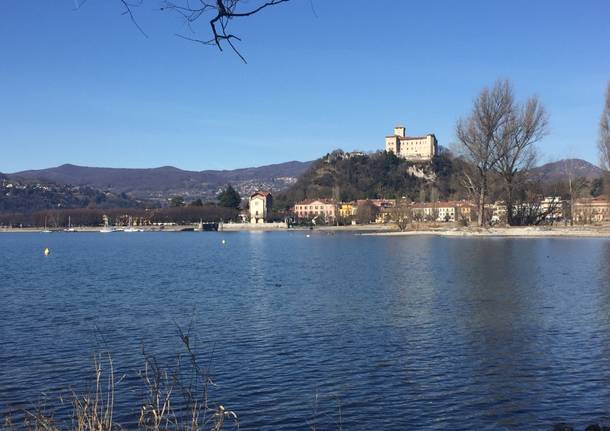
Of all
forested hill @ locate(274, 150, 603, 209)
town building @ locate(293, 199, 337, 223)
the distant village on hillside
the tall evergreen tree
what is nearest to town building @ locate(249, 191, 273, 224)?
the distant village on hillside

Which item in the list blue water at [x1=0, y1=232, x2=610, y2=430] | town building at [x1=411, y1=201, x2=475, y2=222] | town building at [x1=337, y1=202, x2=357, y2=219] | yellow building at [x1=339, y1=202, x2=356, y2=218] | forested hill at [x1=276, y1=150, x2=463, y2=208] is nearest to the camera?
blue water at [x1=0, y1=232, x2=610, y2=430]

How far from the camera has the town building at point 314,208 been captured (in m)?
147

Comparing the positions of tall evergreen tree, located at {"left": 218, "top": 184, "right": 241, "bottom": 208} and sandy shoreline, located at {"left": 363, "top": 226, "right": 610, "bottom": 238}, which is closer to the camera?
sandy shoreline, located at {"left": 363, "top": 226, "right": 610, "bottom": 238}

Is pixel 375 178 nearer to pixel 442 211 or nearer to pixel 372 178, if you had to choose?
pixel 372 178

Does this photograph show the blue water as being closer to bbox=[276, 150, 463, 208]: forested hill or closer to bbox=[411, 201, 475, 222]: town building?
bbox=[411, 201, 475, 222]: town building

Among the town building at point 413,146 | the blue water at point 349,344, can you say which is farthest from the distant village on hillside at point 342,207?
the blue water at point 349,344

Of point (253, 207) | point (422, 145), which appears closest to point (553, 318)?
point (253, 207)

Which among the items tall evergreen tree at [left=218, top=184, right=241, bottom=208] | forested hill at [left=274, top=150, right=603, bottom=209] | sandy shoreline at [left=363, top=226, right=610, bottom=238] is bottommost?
sandy shoreline at [left=363, top=226, right=610, bottom=238]

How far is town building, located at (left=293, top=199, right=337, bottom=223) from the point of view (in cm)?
14738

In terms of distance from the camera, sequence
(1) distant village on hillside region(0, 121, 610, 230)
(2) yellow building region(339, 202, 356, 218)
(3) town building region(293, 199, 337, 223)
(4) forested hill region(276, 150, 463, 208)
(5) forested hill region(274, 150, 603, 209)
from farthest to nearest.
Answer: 1. (4) forested hill region(276, 150, 463, 208)
2. (5) forested hill region(274, 150, 603, 209)
3. (3) town building region(293, 199, 337, 223)
4. (2) yellow building region(339, 202, 356, 218)
5. (1) distant village on hillside region(0, 121, 610, 230)

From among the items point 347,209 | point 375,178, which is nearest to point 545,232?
point 347,209

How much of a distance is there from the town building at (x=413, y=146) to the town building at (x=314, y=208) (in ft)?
100.0

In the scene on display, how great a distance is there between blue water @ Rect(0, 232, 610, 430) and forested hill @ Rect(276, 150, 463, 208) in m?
134

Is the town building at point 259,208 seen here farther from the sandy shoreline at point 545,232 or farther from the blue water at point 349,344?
the blue water at point 349,344
